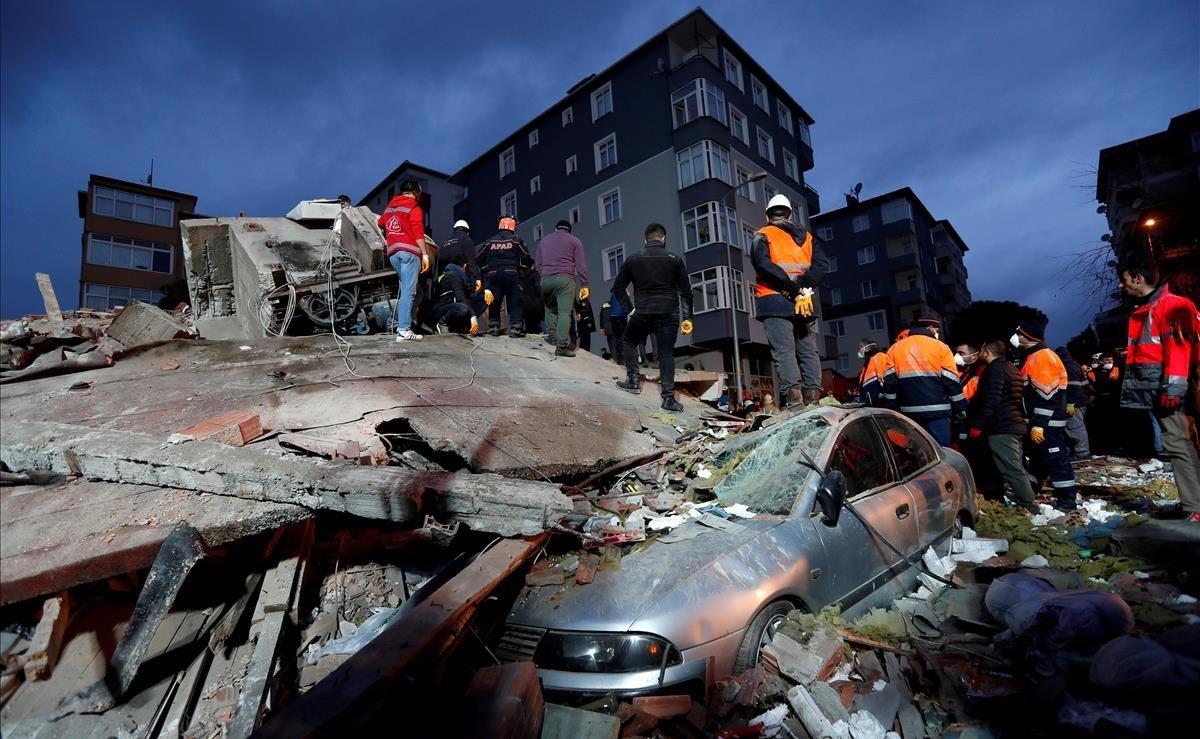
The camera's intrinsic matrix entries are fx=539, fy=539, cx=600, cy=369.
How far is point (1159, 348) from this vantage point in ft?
13.6

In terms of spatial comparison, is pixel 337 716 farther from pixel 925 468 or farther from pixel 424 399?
pixel 925 468

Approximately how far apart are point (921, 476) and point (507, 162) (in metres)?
31.6

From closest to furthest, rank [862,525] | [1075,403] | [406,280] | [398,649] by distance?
[398,649], [862,525], [406,280], [1075,403]

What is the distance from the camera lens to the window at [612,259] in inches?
997

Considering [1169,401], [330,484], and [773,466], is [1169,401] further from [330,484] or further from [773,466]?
[330,484]

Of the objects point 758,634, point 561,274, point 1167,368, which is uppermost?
point 561,274

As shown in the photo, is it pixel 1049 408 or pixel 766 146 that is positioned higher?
pixel 766 146

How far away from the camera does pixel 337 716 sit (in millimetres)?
1941

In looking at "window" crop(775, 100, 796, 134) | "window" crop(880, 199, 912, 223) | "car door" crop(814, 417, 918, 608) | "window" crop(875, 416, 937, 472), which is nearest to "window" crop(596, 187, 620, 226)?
"window" crop(775, 100, 796, 134)

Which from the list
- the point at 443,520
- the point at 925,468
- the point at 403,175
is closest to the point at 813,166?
the point at 403,175

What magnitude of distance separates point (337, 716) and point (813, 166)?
35543mm

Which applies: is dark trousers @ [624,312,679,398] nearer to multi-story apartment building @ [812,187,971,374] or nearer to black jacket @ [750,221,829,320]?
black jacket @ [750,221,829,320]

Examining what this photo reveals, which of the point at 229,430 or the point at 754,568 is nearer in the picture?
the point at 754,568

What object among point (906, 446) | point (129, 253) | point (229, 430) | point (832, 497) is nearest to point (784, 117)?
point (906, 446)
